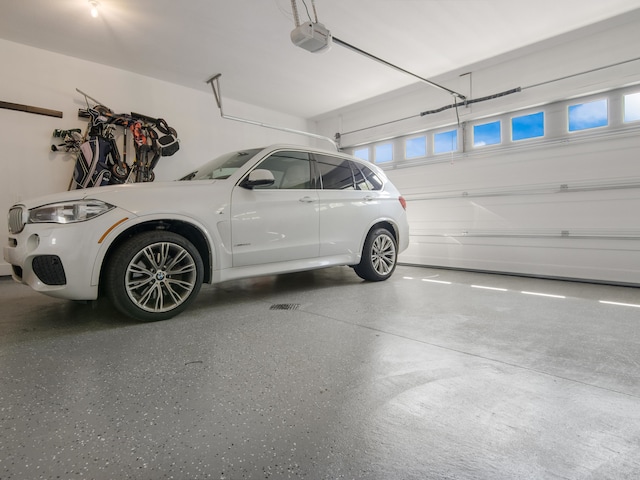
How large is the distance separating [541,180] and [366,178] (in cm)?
272

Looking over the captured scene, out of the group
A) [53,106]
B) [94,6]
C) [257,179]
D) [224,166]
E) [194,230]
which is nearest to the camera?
[194,230]

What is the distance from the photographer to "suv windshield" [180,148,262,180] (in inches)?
121

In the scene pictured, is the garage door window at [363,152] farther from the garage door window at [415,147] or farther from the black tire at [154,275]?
the black tire at [154,275]

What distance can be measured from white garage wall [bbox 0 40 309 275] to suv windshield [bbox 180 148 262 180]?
310 centimetres

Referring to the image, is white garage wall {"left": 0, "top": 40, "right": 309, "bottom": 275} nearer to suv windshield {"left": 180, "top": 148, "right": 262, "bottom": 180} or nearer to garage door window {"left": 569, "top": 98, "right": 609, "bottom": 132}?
suv windshield {"left": 180, "top": 148, "right": 262, "bottom": 180}

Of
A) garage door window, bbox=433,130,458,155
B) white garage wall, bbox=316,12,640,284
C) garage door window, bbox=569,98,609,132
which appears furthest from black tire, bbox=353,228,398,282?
garage door window, bbox=569,98,609,132

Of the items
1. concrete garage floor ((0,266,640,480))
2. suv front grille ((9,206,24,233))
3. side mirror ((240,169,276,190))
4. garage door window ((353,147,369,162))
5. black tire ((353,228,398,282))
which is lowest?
concrete garage floor ((0,266,640,480))

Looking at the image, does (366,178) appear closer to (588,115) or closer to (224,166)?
(224,166)

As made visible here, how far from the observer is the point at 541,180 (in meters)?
4.80

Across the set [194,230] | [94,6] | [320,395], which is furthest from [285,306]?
[94,6]

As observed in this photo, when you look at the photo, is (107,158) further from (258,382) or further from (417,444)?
(417,444)

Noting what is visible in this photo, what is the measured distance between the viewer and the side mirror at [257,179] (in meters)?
2.87

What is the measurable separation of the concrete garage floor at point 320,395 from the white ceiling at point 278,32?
350cm

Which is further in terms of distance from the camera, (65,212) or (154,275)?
(154,275)
